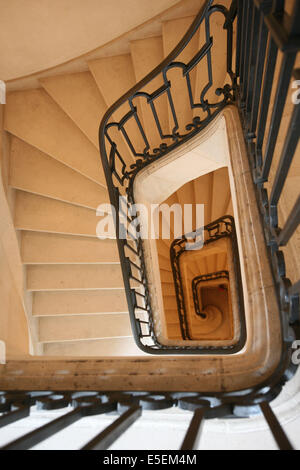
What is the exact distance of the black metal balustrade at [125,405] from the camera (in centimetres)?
89

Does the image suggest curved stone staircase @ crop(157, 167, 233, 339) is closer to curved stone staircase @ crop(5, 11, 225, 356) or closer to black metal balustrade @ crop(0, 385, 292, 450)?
curved stone staircase @ crop(5, 11, 225, 356)

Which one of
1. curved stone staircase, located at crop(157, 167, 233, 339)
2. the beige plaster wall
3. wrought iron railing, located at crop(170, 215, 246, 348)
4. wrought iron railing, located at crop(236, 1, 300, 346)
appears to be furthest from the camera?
curved stone staircase, located at crop(157, 167, 233, 339)

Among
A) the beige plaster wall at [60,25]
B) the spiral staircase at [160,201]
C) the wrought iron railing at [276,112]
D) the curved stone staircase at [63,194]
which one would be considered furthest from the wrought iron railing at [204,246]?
the beige plaster wall at [60,25]

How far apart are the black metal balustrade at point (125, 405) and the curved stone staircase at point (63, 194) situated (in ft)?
10.7

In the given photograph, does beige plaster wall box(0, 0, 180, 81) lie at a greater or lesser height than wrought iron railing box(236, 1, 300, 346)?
greater

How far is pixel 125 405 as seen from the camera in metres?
1.10

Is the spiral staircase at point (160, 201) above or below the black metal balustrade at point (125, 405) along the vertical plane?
above

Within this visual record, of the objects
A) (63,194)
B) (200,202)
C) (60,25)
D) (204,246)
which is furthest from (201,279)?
(60,25)

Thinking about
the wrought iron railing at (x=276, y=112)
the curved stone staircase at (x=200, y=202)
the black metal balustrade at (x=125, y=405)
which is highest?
the curved stone staircase at (x=200, y=202)

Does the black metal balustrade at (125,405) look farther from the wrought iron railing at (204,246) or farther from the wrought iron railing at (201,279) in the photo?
the wrought iron railing at (201,279)

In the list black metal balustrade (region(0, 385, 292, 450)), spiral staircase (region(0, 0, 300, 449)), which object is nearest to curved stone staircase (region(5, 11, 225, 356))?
spiral staircase (region(0, 0, 300, 449))

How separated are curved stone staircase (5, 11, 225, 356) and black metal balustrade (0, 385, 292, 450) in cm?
325

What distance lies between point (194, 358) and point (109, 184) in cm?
208

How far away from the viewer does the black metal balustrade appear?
89 cm
